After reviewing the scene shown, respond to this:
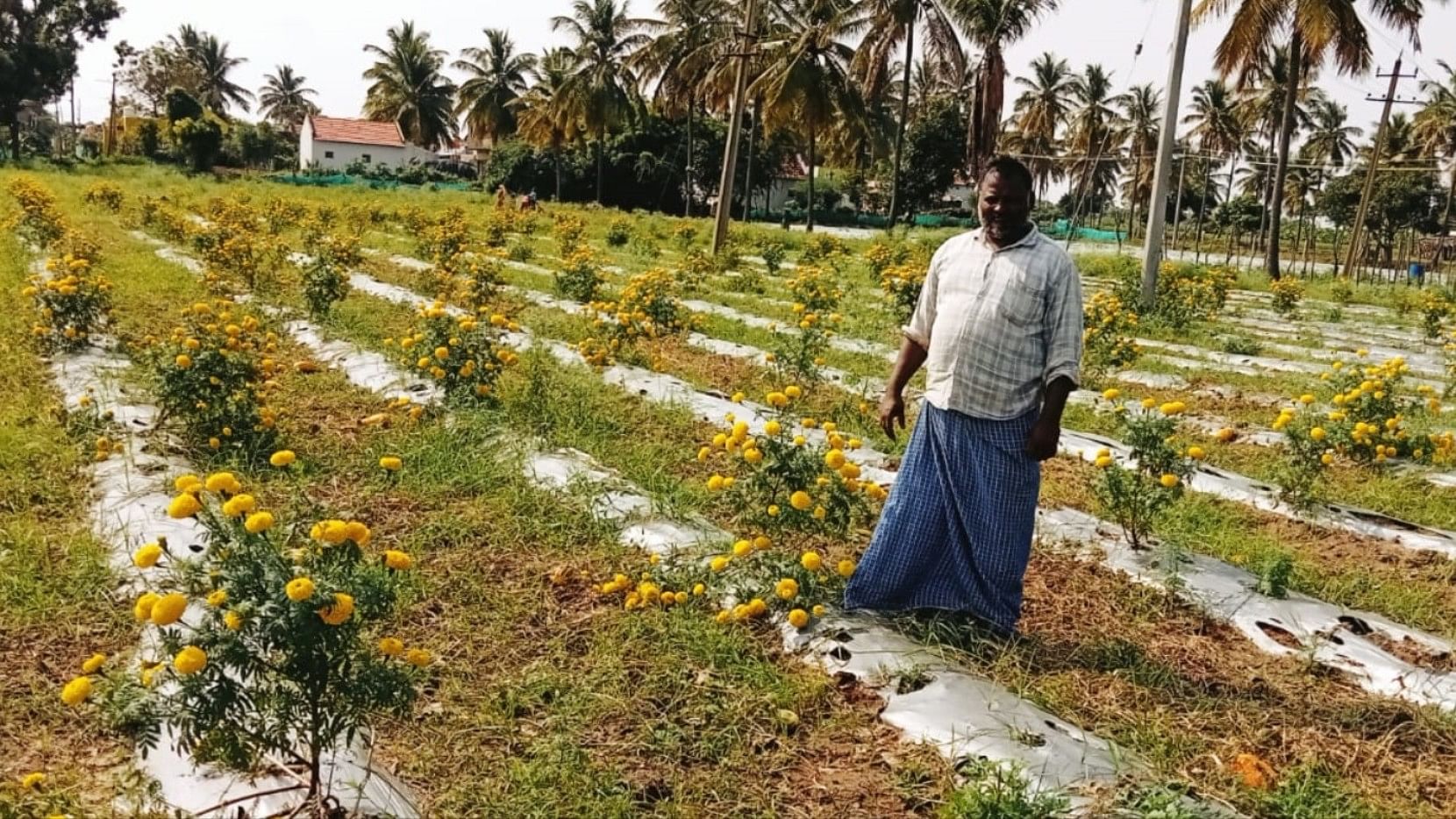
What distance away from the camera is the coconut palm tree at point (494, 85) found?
41.2 meters

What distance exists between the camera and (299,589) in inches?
70.9

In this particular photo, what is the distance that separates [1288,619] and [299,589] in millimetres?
3284

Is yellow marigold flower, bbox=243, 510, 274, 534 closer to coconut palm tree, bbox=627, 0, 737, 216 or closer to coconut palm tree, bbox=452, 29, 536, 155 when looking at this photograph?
coconut palm tree, bbox=627, 0, 737, 216

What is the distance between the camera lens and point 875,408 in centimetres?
607

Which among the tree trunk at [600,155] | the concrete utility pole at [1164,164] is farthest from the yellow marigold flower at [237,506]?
the tree trunk at [600,155]

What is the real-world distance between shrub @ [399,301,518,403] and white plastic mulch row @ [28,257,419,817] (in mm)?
1344

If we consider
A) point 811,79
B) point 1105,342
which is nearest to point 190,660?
point 1105,342

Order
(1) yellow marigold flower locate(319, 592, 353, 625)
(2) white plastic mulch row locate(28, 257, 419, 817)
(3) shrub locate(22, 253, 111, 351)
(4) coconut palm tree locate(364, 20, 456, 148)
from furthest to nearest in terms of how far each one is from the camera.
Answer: (4) coconut palm tree locate(364, 20, 456, 148), (3) shrub locate(22, 253, 111, 351), (2) white plastic mulch row locate(28, 257, 419, 817), (1) yellow marigold flower locate(319, 592, 353, 625)

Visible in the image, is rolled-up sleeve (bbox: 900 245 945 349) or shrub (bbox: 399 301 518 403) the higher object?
rolled-up sleeve (bbox: 900 245 945 349)

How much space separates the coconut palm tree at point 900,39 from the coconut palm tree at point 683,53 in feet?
11.3

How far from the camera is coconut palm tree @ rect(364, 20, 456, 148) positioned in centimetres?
4578

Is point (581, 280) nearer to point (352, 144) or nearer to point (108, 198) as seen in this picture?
point (108, 198)

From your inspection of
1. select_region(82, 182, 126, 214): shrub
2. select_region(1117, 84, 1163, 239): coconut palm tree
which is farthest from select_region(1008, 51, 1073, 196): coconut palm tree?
select_region(82, 182, 126, 214): shrub

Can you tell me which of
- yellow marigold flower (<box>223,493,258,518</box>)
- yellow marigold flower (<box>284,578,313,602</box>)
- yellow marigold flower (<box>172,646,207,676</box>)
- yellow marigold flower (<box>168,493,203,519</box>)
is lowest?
yellow marigold flower (<box>172,646,207,676</box>)
